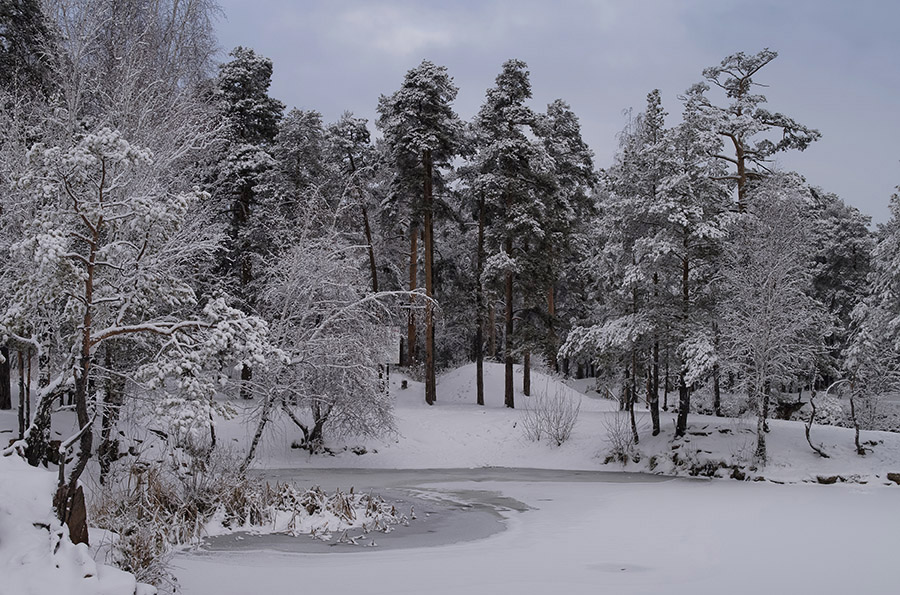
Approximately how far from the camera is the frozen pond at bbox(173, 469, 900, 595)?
7324 millimetres

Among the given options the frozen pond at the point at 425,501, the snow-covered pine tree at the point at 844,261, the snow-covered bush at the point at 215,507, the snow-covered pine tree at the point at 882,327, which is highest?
the snow-covered pine tree at the point at 844,261

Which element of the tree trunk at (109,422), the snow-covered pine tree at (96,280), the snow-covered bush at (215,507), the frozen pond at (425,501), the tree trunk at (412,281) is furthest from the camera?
the tree trunk at (412,281)

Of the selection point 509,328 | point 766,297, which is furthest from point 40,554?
point 509,328

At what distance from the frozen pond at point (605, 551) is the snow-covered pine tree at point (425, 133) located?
12.5m

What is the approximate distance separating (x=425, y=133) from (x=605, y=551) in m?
19.4

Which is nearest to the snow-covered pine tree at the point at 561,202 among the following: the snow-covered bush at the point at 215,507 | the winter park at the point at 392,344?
the winter park at the point at 392,344

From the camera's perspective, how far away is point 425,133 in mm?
25750

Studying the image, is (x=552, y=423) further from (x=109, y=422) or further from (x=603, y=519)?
(x=109, y=422)

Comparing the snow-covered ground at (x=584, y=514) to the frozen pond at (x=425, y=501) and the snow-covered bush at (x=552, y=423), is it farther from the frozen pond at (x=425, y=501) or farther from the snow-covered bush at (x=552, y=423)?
the snow-covered bush at (x=552, y=423)

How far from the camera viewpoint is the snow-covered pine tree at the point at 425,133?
25.7 meters

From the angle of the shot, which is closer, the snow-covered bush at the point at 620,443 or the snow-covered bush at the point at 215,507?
the snow-covered bush at the point at 215,507

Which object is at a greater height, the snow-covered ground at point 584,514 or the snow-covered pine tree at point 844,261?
the snow-covered pine tree at point 844,261

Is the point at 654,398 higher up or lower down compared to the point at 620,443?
higher up

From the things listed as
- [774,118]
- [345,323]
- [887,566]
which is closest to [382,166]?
[345,323]
